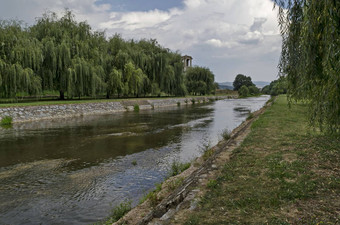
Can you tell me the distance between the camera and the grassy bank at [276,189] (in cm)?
352

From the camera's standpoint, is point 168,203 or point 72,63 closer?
point 168,203

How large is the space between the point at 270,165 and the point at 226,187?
1.77m

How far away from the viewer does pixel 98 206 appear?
18.7 ft

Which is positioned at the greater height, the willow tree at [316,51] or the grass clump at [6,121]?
the willow tree at [316,51]

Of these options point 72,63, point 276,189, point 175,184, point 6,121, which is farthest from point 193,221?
point 72,63

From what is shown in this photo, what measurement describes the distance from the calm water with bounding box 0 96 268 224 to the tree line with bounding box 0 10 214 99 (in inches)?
331

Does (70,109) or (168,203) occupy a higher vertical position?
(70,109)

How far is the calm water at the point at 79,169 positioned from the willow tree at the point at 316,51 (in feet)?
14.3

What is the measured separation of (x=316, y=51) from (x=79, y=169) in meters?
7.30

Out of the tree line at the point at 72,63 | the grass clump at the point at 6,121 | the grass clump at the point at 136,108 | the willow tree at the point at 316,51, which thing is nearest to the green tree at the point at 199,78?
the tree line at the point at 72,63

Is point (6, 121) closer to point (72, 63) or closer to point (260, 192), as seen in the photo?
point (72, 63)

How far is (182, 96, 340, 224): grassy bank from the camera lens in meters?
3.52

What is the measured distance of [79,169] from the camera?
841 centimetres

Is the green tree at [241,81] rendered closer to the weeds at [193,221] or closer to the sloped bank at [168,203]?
the sloped bank at [168,203]
